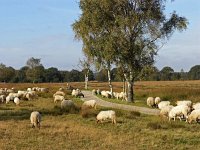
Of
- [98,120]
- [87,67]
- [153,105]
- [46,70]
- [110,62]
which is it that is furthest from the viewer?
[46,70]

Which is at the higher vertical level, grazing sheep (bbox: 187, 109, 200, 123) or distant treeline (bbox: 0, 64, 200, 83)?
distant treeline (bbox: 0, 64, 200, 83)

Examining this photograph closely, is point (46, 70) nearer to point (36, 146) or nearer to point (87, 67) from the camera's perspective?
point (87, 67)

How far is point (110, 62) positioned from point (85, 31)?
169 inches

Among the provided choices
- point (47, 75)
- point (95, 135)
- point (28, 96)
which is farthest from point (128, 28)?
point (47, 75)

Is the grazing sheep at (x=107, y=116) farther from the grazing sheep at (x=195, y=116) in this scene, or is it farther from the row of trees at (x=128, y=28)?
the row of trees at (x=128, y=28)

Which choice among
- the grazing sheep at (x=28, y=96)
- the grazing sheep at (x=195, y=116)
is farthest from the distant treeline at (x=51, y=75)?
the grazing sheep at (x=195, y=116)

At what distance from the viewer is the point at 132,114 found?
2873 cm

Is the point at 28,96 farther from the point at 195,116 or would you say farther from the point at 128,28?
the point at 195,116

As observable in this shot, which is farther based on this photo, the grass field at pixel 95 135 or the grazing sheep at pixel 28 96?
the grazing sheep at pixel 28 96

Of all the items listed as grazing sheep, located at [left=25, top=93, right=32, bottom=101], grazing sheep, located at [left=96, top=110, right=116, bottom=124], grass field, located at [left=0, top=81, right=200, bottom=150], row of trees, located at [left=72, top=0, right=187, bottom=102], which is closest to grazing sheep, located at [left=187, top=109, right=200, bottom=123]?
grass field, located at [left=0, top=81, right=200, bottom=150]

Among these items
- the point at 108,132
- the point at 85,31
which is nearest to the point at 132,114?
the point at 108,132

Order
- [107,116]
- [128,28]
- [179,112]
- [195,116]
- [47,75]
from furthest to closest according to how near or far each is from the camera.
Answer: [47,75] < [128,28] < [179,112] < [107,116] < [195,116]

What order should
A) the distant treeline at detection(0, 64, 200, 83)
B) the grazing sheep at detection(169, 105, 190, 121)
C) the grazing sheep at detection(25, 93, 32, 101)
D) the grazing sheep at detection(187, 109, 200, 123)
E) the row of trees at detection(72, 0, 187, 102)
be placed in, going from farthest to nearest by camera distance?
the distant treeline at detection(0, 64, 200, 83) → the grazing sheep at detection(25, 93, 32, 101) → the row of trees at detection(72, 0, 187, 102) → the grazing sheep at detection(169, 105, 190, 121) → the grazing sheep at detection(187, 109, 200, 123)

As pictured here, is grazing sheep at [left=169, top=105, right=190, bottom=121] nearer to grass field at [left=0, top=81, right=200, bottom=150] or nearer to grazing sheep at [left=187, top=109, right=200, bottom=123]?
grazing sheep at [left=187, top=109, right=200, bottom=123]
